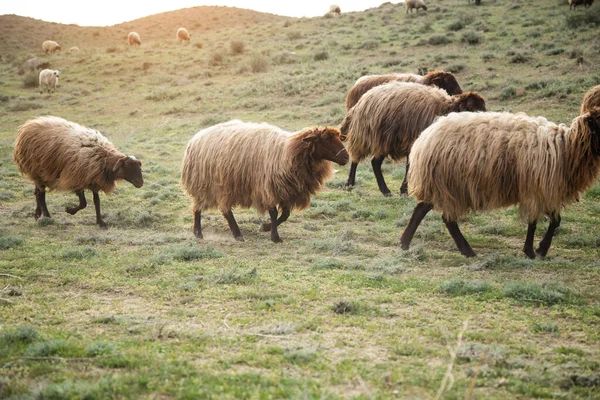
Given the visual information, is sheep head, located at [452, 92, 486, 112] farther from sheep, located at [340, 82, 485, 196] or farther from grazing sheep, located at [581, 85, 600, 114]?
grazing sheep, located at [581, 85, 600, 114]

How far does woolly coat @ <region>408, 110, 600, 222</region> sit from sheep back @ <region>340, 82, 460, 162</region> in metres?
2.81

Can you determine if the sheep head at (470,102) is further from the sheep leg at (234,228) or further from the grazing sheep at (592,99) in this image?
the sheep leg at (234,228)

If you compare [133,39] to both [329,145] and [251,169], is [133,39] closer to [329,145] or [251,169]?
[251,169]

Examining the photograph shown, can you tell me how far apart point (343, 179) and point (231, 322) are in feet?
27.4

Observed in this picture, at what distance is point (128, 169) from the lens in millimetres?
11094

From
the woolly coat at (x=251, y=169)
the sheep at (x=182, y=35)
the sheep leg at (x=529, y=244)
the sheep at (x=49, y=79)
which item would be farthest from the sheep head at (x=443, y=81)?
the sheep at (x=182, y=35)

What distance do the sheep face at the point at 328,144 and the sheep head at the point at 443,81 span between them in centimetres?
425

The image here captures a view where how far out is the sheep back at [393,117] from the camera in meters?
10.8

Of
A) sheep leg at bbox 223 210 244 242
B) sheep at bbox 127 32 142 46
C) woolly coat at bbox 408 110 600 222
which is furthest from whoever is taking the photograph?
sheep at bbox 127 32 142 46

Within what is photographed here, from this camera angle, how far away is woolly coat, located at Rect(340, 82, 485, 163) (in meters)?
10.8

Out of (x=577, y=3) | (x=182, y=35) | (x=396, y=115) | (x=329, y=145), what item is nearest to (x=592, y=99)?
(x=396, y=115)

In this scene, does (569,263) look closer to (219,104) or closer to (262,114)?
(262,114)

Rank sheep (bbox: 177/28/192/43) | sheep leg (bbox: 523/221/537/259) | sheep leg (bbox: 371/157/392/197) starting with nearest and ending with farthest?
sheep leg (bbox: 523/221/537/259), sheep leg (bbox: 371/157/392/197), sheep (bbox: 177/28/192/43)

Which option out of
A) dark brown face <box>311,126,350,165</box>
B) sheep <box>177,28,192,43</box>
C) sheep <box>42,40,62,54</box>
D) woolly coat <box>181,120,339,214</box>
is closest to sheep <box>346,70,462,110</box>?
dark brown face <box>311,126,350,165</box>
